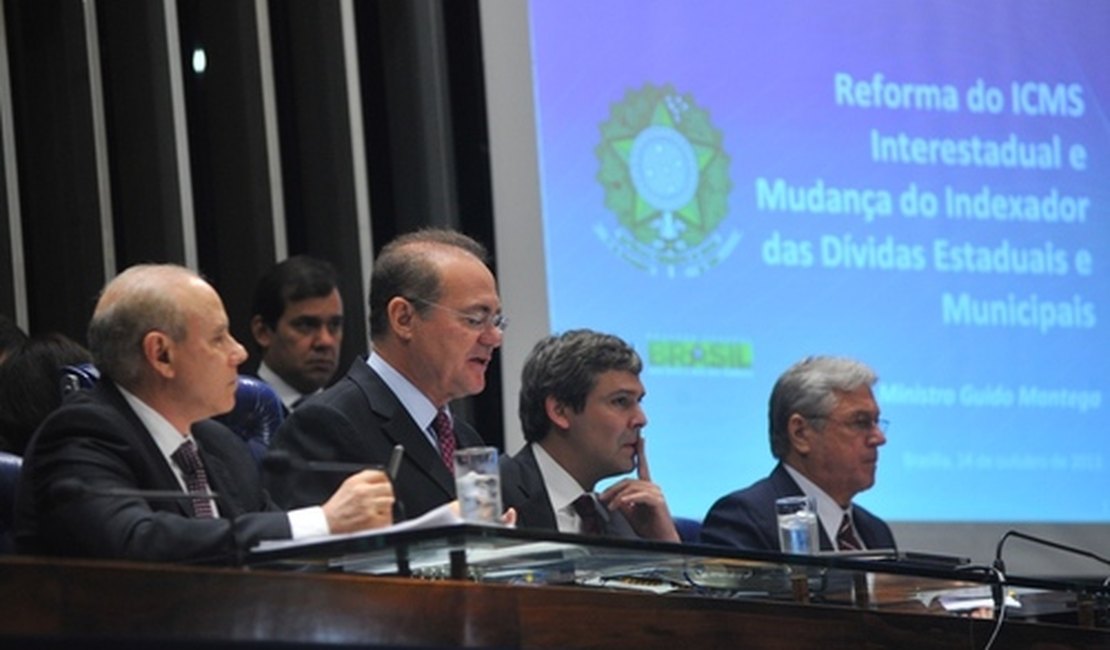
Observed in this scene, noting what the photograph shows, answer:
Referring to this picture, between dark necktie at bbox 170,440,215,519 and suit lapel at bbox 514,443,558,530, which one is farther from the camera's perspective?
suit lapel at bbox 514,443,558,530

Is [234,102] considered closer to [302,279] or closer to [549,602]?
[302,279]

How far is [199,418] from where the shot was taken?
423 centimetres

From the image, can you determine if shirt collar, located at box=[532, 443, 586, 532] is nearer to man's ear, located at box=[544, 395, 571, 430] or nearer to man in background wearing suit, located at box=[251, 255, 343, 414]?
man's ear, located at box=[544, 395, 571, 430]

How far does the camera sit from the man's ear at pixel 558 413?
5.30m

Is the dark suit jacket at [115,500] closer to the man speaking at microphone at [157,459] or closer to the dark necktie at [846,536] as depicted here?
the man speaking at microphone at [157,459]

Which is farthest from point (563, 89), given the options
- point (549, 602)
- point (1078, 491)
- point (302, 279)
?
point (549, 602)

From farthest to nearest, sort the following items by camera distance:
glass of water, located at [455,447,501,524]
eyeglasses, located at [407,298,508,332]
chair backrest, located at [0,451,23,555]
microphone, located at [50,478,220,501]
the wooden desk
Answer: eyeglasses, located at [407,298,508,332] → chair backrest, located at [0,451,23,555] → glass of water, located at [455,447,501,524] → microphone, located at [50,478,220,501] → the wooden desk

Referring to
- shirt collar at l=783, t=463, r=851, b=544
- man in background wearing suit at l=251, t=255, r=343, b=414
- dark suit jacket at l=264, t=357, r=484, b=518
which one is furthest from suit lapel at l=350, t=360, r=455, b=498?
man in background wearing suit at l=251, t=255, r=343, b=414

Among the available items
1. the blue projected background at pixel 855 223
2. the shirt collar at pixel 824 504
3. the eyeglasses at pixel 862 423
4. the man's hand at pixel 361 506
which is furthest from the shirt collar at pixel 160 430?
the blue projected background at pixel 855 223

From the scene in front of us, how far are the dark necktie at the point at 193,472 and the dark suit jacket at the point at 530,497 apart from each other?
983mm

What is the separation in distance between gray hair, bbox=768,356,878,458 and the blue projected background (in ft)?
3.26

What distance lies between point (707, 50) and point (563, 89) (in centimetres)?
50

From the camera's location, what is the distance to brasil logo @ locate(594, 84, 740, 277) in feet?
23.3

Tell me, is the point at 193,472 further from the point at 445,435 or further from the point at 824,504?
the point at 824,504
